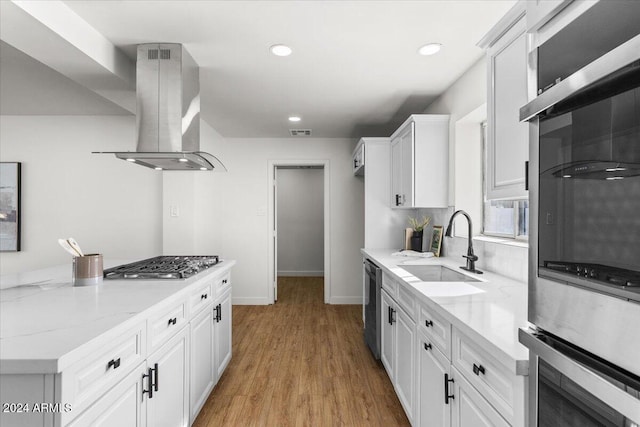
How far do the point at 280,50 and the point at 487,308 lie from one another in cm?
200

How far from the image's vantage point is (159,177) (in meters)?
3.75

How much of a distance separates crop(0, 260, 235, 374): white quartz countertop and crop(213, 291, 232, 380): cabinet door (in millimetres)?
577

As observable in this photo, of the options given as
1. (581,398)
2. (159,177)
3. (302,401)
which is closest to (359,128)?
(159,177)

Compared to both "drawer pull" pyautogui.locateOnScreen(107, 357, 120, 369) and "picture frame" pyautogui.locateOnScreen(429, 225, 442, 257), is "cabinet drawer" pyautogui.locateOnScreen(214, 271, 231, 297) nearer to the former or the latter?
"drawer pull" pyautogui.locateOnScreen(107, 357, 120, 369)

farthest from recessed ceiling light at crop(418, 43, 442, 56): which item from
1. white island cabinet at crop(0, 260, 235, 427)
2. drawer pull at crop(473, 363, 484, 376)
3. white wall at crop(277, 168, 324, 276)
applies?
white wall at crop(277, 168, 324, 276)

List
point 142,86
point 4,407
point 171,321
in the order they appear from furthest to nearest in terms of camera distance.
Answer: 1. point 142,86
2. point 171,321
3. point 4,407

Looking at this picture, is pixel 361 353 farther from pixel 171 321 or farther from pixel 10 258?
pixel 10 258

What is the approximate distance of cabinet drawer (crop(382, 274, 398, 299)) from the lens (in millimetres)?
2293

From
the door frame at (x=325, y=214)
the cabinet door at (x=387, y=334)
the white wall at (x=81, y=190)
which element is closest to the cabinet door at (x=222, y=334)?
the cabinet door at (x=387, y=334)

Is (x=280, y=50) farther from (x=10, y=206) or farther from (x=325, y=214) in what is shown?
(x=10, y=206)

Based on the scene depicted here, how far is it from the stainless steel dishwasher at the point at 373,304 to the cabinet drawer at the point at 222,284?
4.15ft

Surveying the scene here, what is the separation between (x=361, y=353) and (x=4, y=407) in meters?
2.68

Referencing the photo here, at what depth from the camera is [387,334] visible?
258 cm

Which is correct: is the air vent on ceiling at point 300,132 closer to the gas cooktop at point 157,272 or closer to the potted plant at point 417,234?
the potted plant at point 417,234
